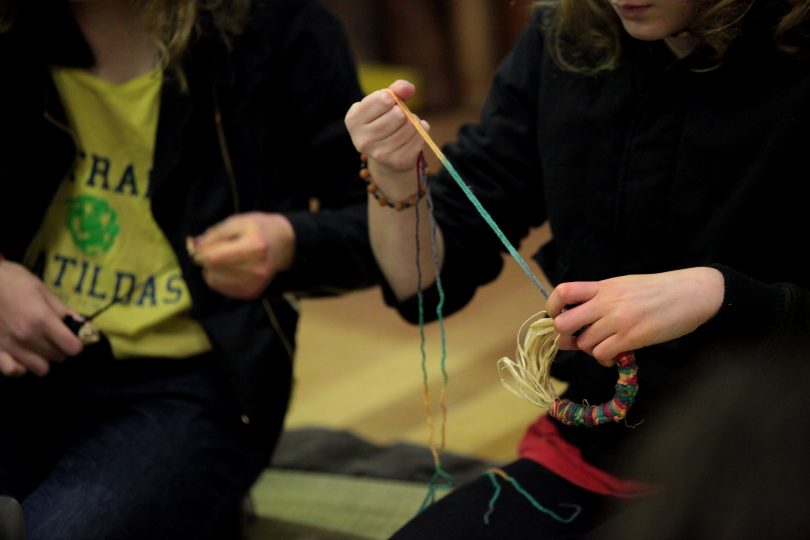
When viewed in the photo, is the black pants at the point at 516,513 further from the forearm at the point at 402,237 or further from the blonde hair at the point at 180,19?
the blonde hair at the point at 180,19

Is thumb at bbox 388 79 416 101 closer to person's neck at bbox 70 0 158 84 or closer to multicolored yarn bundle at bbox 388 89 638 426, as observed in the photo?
multicolored yarn bundle at bbox 388 89 638 426

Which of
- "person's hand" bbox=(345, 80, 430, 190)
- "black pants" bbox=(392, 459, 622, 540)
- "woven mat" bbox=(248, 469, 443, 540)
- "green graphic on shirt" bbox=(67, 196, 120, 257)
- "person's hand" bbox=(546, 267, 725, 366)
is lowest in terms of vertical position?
"woven mat" bbox=(248, 469, 443, 540)

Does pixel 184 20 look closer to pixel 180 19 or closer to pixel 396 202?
pixel 180 19

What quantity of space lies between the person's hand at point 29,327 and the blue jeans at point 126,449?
0.21ft

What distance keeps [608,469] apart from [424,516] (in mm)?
192

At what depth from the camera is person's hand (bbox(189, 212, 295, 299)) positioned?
115 cm

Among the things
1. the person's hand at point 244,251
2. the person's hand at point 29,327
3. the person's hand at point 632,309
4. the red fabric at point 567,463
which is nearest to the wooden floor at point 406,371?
the red fabric at point 567,463

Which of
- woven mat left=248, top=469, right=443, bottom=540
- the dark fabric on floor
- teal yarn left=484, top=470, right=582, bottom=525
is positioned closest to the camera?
teal yarn left=484, top=470, right=582, bottom=525

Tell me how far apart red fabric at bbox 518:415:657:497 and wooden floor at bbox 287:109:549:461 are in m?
0.53

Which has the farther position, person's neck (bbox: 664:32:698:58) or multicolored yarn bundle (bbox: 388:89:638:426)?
person's neck (bbox: 664:32:698:58)

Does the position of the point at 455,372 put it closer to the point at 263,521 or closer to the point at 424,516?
the point at 263,521

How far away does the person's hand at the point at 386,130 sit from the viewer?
938 mm

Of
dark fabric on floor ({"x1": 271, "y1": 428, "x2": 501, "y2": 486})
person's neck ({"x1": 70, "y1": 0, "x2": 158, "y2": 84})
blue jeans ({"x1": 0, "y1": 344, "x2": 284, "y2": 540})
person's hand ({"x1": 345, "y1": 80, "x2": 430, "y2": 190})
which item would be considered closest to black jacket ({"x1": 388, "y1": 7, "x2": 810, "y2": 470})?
person's hand ({"x1": 345, "y1": 80, "x2": 430, "y2": 190})

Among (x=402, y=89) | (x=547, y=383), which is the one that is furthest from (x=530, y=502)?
(x=402, y=89)
